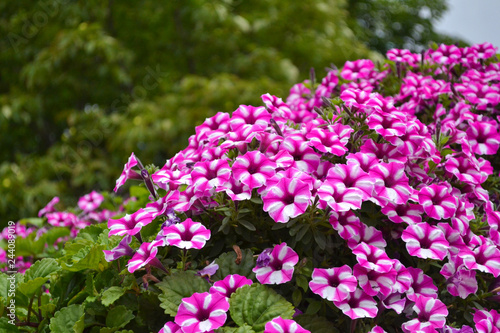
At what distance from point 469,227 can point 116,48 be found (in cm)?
538

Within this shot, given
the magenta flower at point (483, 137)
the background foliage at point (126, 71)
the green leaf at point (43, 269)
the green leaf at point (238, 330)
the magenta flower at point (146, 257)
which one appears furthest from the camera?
the background foliage at point (126, 71)

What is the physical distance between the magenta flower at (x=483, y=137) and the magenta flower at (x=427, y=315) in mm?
783

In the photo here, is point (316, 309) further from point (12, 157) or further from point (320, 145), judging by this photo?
point (12, 157)

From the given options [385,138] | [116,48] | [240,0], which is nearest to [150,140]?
[116,48]

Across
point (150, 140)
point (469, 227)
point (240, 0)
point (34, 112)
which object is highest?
point (469, 227)

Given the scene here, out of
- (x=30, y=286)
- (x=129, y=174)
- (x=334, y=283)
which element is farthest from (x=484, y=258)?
(x=30, y=286)

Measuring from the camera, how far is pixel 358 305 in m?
1.27

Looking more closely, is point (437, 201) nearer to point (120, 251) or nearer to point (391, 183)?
point (391, 183)

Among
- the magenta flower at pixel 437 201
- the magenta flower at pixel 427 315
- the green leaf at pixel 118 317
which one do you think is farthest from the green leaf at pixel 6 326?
the magenta flower at pixel 437 201

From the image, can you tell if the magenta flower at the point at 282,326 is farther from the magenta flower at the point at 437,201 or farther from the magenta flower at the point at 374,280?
the magenta flower at the point at 437,201

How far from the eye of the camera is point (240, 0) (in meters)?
7.31

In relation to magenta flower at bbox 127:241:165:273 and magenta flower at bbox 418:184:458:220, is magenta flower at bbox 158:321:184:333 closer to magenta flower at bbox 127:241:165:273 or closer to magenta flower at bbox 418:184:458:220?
magenta flower at bbox 127:241:165:273

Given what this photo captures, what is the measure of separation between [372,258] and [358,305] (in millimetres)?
125

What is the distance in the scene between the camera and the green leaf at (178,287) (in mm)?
1232
